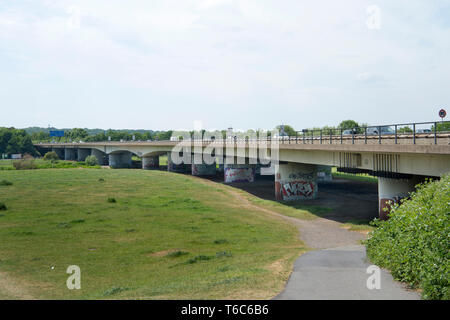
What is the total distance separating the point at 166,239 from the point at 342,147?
56.6 ft

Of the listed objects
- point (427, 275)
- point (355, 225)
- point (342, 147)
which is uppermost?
point (342, 147)

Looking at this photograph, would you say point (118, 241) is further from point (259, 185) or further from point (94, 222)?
point (259, 185)

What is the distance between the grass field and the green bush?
4199 mm

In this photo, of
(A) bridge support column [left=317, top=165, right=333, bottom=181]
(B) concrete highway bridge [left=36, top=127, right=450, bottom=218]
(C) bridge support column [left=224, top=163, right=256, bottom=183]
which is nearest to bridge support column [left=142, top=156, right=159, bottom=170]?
(B) concrete highway bridge [left=36, top=127, right=450, bottom=218]

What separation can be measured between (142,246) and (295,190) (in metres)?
29.2

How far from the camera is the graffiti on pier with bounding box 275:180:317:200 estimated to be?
167 feet

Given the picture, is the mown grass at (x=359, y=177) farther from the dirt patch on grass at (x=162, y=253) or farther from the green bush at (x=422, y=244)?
the green bush at (x=422, y=244)

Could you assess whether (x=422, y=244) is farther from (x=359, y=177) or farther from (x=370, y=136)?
(x=359, y=177)

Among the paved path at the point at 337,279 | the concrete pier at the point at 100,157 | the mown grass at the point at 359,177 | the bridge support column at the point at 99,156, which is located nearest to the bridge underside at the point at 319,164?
→ the paved path at the point at 337,279

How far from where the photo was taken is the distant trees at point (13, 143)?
153375 millimetres

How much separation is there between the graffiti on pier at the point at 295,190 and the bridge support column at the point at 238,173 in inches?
857
